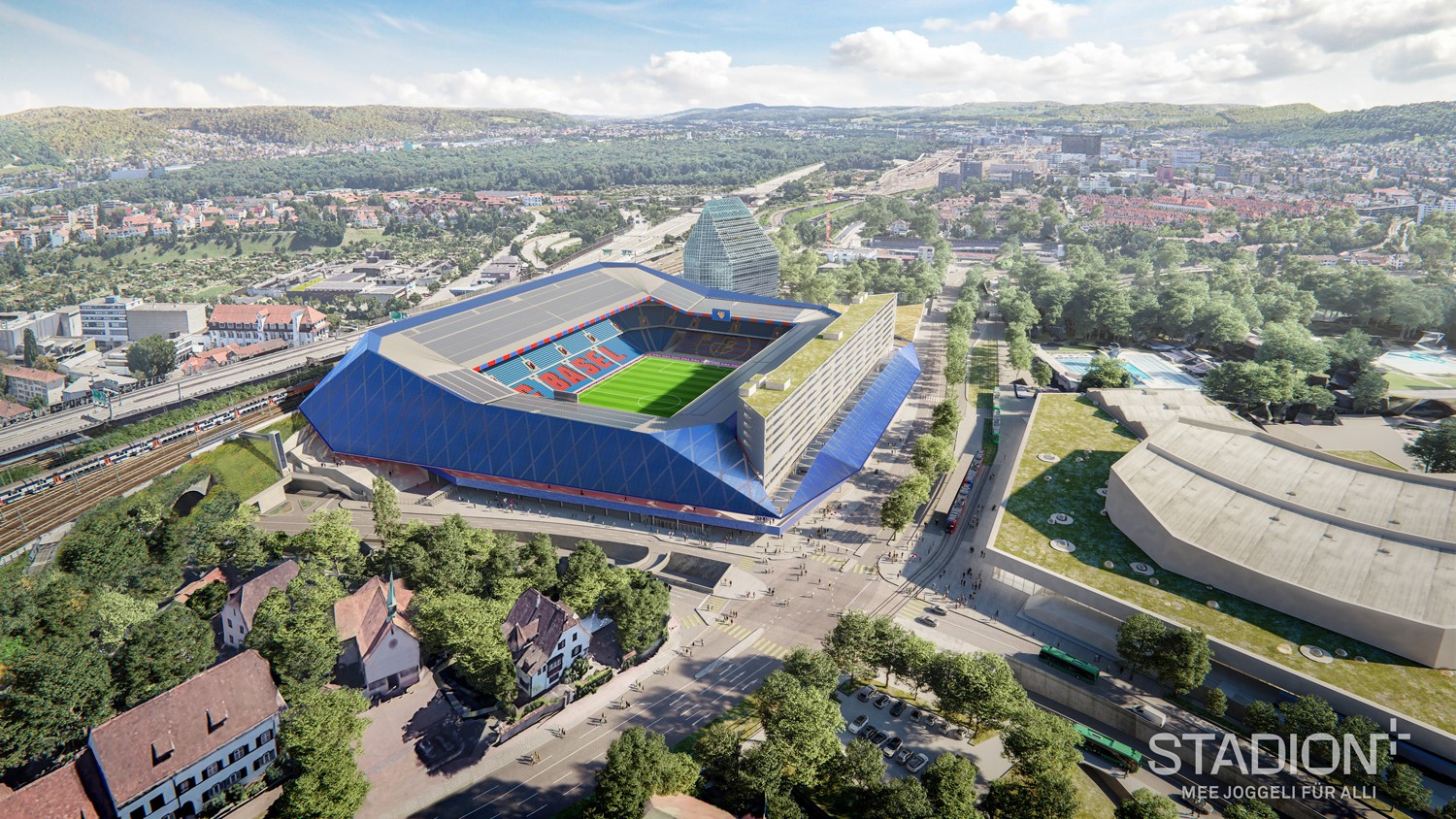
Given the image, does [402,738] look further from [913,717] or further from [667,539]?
[913,717]

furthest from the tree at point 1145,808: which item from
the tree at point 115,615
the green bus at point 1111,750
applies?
the tree at point 115,615

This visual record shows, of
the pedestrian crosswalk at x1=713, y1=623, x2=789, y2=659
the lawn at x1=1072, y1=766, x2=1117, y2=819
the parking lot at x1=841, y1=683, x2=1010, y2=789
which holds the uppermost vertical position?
the pedestrian crosswalk at x1=713, y1=623, x2=789, y2=659

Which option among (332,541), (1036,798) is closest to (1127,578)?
(1036,798)

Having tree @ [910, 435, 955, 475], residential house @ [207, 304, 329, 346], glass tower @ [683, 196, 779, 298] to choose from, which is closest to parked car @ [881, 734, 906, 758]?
tree @ [910, 435, 955, 475]

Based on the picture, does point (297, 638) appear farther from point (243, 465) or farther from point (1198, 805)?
point (1198, 805)

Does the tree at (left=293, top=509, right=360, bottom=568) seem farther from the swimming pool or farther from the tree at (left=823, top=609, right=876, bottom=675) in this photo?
the swimming pool

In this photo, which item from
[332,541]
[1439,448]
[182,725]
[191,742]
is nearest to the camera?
[191,742]

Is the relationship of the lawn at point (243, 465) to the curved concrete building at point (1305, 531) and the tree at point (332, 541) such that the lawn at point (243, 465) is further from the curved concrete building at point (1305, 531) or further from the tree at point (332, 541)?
→ the curved concrete building at point (1305, 531)
